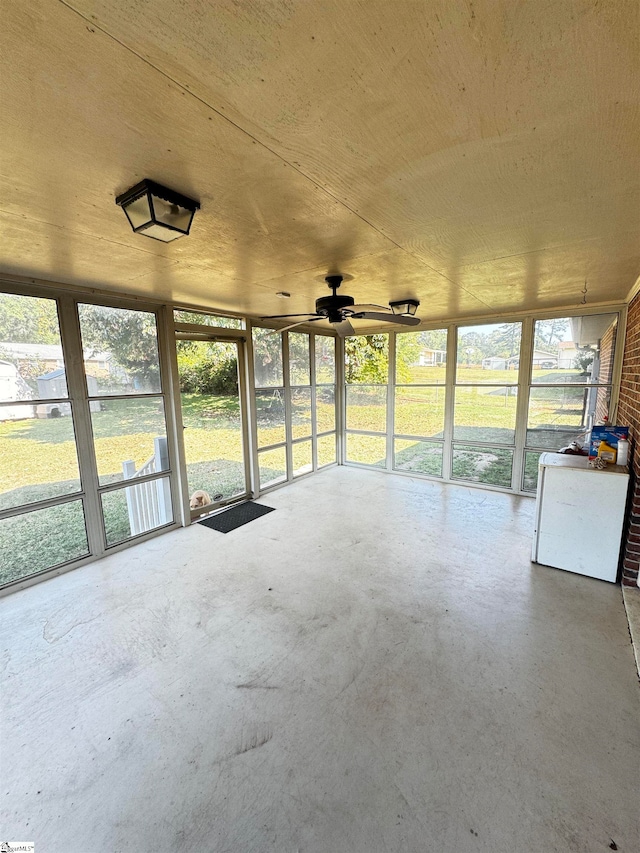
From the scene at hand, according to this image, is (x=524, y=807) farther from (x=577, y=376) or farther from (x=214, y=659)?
(x=577, y=376)

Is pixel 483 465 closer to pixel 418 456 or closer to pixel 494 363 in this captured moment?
pixel 418 456

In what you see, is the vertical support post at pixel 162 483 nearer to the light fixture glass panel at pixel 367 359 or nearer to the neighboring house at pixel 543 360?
the light fixture glass panel at pixel 367 359

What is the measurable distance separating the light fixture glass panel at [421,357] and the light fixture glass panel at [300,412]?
163 cm

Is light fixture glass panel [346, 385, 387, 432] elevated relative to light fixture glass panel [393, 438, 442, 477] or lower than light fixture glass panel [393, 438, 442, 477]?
elevated

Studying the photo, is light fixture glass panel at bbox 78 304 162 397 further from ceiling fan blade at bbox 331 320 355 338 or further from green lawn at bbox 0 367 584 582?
ceiling fan blade at bbox 331 320 355 338

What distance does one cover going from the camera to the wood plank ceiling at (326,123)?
0.81m

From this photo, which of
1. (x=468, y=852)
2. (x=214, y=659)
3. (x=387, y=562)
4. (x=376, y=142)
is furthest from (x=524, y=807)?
(x=376, y=142)

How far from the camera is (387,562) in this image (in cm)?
325

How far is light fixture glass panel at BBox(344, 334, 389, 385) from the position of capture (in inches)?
240

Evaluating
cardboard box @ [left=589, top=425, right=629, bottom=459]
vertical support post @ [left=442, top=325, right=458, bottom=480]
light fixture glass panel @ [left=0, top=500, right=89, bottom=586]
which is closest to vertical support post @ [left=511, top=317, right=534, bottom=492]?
vertical support post @ [left=442, top=325, right=458, bottom=480]

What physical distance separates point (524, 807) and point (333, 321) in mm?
3087

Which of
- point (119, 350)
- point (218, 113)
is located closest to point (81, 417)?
point (119, 350)

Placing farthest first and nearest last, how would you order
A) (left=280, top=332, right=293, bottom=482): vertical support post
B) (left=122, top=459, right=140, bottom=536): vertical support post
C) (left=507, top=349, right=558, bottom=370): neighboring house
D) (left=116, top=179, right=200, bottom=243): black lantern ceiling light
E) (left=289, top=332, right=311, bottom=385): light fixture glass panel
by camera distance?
(left=289, top=332, right=311, bottom=385): light fixture glass panel → (left=280, top=332, right=293, bottom=482): vertical support post → (left=507, top=349, right=558, bottom=370): neighboring house → (left=122, top=459, right=140, bottom=536): vertical support post → (left=116, top=179, right=200, bottom=243): black lantern ceiling light

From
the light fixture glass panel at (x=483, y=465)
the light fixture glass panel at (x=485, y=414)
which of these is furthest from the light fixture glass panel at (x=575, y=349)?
the light fixture glass panel at (x=483, y=465)
